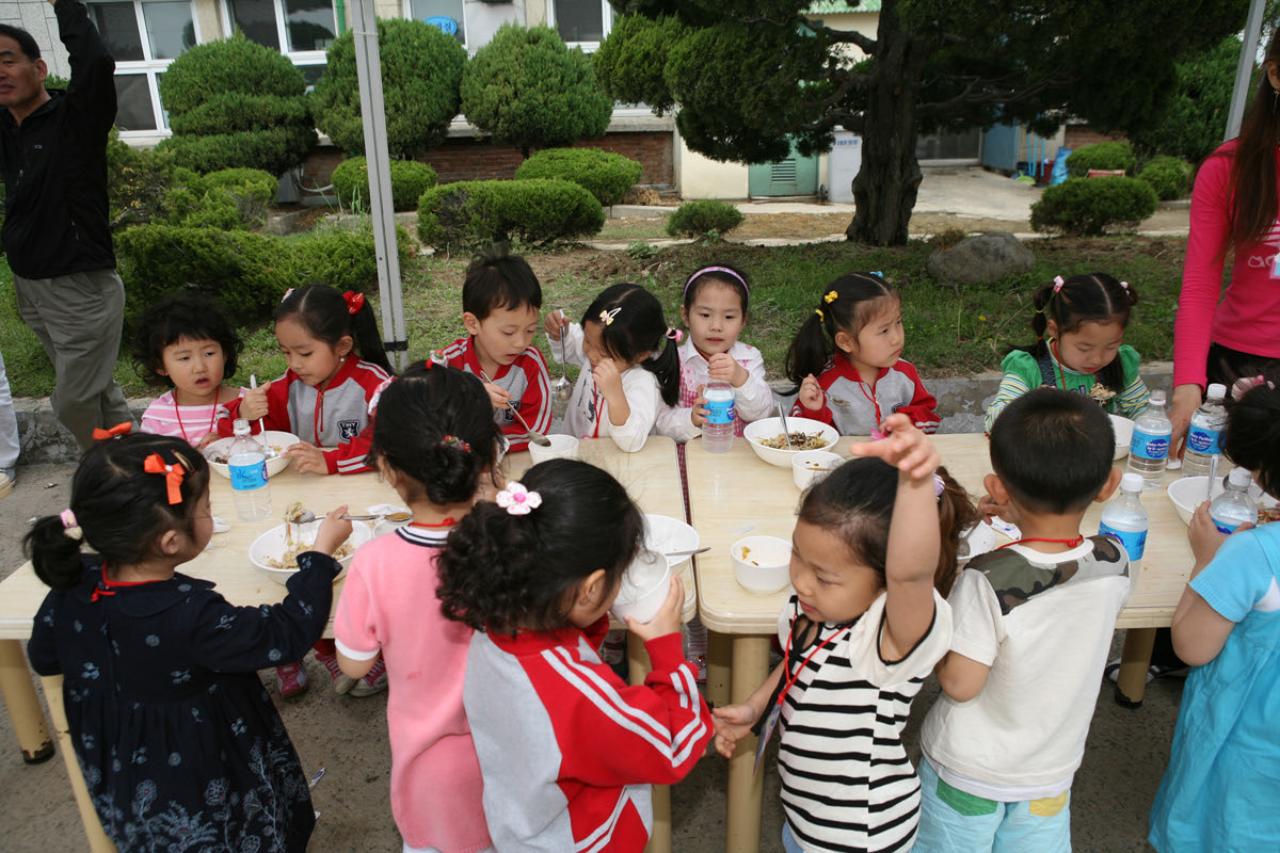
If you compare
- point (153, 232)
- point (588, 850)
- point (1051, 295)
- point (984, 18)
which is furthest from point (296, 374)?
point (984, 18)

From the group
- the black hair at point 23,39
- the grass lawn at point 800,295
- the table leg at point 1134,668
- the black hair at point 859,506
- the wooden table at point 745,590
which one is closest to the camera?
the black hair at point 859,506

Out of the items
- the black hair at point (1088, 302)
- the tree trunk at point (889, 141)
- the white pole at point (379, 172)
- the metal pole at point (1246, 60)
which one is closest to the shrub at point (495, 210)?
the tree trunk at point (889, 141)

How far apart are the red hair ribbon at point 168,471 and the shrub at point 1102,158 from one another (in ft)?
42.4

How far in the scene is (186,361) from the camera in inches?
114

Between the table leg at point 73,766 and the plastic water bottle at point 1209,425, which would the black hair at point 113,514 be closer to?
the table leg at point 73,766

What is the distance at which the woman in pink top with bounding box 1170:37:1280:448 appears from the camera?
2.54 metres

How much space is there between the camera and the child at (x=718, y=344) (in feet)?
9.79

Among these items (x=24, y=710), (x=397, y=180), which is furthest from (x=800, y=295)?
(x=397, y=180)

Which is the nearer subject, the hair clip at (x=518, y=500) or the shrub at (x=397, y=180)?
the hair clip at (x=518, y=500)

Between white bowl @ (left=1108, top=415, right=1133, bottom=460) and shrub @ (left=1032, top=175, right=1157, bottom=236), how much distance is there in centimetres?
658

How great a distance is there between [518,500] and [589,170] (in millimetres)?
9162

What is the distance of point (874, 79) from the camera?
6.57 m

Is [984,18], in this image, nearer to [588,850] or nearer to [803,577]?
[803,577]

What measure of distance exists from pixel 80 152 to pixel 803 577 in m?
4.03
